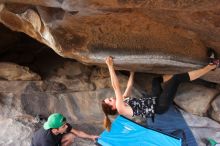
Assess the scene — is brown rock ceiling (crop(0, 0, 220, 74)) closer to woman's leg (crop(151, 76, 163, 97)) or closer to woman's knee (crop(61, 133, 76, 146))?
woman's leg (crop(151, 76, 163, 97))

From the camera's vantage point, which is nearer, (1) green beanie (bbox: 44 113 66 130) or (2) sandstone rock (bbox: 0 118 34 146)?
(1) green beanie (bbox: 44 113 66 130)

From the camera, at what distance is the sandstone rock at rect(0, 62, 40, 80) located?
554 centimetres

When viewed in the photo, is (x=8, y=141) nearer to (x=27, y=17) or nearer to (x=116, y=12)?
(x=27, y=17)

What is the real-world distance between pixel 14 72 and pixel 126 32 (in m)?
2.45

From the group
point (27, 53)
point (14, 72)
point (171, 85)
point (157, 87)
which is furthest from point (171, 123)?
point (27, 53)

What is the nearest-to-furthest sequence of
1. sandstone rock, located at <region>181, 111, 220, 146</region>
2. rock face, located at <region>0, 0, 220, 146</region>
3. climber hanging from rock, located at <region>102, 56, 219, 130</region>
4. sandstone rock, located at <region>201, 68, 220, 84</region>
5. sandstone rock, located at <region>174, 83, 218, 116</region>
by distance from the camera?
rock face, located at <region>0, 0, 220, 146</region>
climber hanging from rock, located at <region>102, 56, 219, 130</region>
sandstone rock, located at <region>201, 68, 220, 84</region>
sandstone rock, located at <region>181, 111, 220, 146</region>
sandstone rock, located at <region>174, 83, 218, 116</region>

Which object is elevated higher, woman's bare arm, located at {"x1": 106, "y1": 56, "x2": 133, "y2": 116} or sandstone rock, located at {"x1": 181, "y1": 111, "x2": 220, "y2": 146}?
woman's bare arm, located at {"x1": 106, "y1": 56, "x2": 133, "y2": 116}

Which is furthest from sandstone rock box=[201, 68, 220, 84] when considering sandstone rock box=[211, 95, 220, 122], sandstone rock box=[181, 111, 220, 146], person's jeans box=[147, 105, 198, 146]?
person's jeans box=[147, 105, 198, 146]

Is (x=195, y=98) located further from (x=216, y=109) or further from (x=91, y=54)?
(x=91, y=54)

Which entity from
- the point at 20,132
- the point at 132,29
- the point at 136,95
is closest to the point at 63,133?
the point at 20,132

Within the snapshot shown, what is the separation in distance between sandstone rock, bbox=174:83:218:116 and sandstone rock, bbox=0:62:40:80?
242 cm

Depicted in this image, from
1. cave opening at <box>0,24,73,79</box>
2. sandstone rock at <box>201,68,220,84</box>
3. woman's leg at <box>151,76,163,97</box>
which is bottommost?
woman's leg at <box>151,76,163,97</box>

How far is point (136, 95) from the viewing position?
5.46m

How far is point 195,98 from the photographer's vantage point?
5375mm
